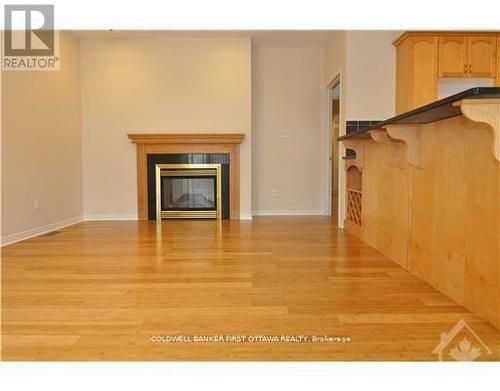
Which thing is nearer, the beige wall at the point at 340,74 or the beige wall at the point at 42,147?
the beige wall at the point at 42,147

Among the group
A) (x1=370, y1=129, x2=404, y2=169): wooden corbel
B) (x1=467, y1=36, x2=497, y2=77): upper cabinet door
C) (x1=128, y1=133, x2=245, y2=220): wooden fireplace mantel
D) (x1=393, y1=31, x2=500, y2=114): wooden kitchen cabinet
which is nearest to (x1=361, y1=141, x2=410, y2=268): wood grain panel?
(x1=370, y1=129, x2=404, y2=169): wooden corbel

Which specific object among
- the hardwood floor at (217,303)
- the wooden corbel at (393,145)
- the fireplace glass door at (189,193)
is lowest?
the hardwood floor at (217,303)

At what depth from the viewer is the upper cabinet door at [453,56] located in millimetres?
4285

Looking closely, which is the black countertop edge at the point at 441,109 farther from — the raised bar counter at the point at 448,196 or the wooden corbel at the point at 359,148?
the wooden corbel at the point at 359,148

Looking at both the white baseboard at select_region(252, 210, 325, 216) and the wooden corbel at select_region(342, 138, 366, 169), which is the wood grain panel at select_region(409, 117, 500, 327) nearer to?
the wooden corbel at select_region(342, 138, 366, 169)

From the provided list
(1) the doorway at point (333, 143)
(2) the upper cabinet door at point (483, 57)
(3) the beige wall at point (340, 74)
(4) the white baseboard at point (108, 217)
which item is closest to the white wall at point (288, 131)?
(1) the doorway at point (333, 143)

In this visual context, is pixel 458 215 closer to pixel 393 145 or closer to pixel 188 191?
pixel 393 145

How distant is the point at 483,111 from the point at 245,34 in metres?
4.52

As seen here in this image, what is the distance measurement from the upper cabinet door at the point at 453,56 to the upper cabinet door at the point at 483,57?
0.26 ft

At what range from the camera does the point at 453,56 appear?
14.1 feet

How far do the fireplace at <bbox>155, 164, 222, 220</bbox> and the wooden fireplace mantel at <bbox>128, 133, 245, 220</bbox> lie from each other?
0.19 metres

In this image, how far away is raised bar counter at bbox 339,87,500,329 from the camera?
1.69 meters
